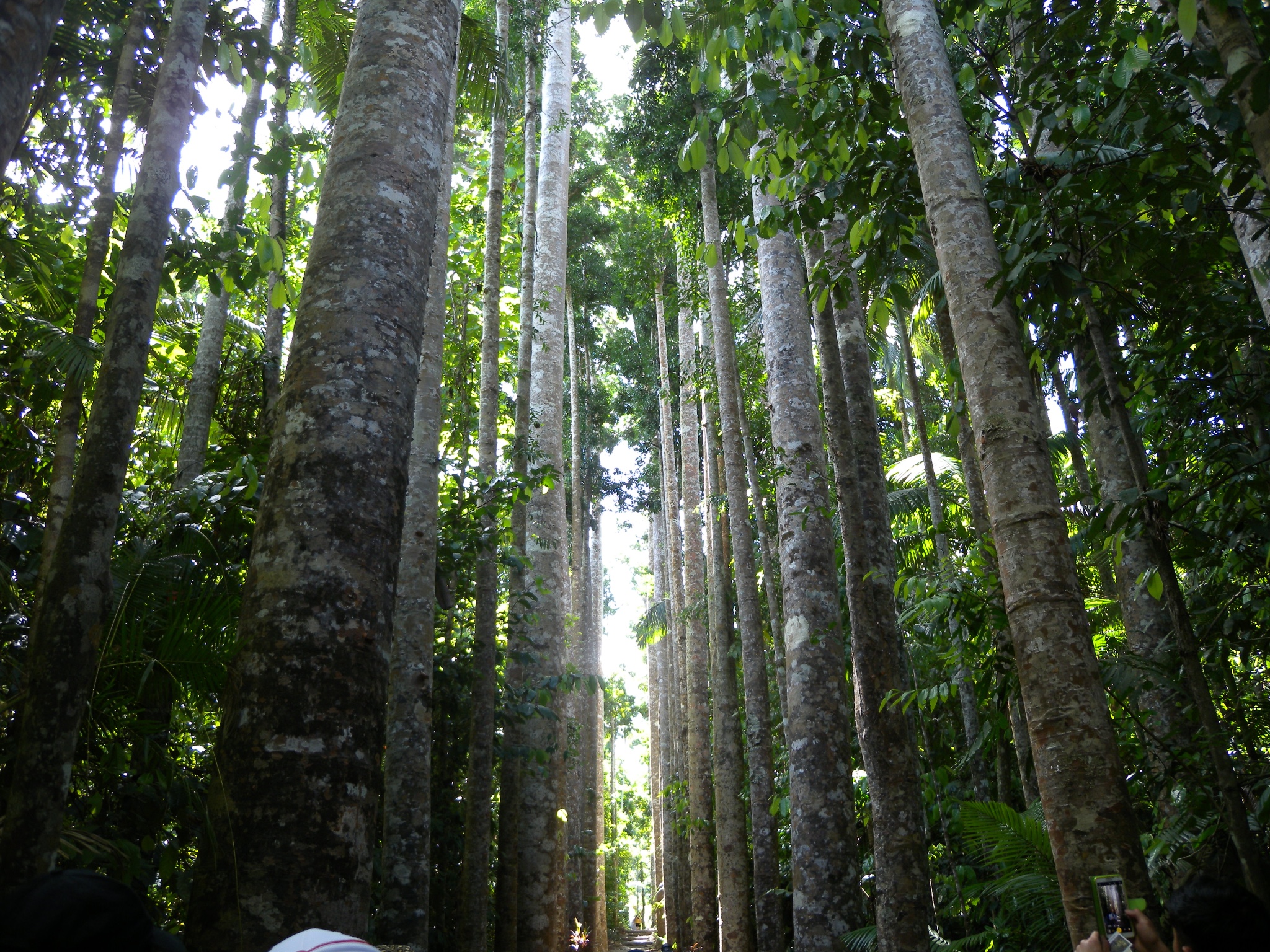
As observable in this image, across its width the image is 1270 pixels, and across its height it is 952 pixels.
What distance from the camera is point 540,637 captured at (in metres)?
8.32

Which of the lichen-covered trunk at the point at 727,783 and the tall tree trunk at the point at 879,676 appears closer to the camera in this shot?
the tall tree trunk at the point at 879,676

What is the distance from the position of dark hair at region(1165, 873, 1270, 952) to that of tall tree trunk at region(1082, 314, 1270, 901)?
6.9 inches

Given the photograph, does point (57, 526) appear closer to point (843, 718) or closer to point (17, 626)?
point (17, 626)

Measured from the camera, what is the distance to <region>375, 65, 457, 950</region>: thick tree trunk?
512 centimetres

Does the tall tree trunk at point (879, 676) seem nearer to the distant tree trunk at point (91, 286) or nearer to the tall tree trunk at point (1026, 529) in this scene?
the tall tree trunk at point (1026, 529)

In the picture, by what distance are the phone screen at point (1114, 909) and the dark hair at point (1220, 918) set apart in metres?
0.61

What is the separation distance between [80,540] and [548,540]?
624cm

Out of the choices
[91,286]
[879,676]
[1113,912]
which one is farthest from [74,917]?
[879,676]

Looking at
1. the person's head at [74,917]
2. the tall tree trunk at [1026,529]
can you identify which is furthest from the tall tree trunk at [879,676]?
the person's head at [74,917]

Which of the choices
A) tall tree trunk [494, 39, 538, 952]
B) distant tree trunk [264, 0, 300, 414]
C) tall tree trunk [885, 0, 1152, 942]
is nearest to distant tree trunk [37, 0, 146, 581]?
distant tree trunk [264, 0, 300, 414]

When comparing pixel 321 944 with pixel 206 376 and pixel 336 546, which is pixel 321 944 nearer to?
pixel 336 546

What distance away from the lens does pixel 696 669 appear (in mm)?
13586

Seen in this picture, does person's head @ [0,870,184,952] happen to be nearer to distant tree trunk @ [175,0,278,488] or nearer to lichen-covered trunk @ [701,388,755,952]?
distant tree trunk @ [175,0,278,488]

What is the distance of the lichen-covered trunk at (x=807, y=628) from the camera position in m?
5.03
